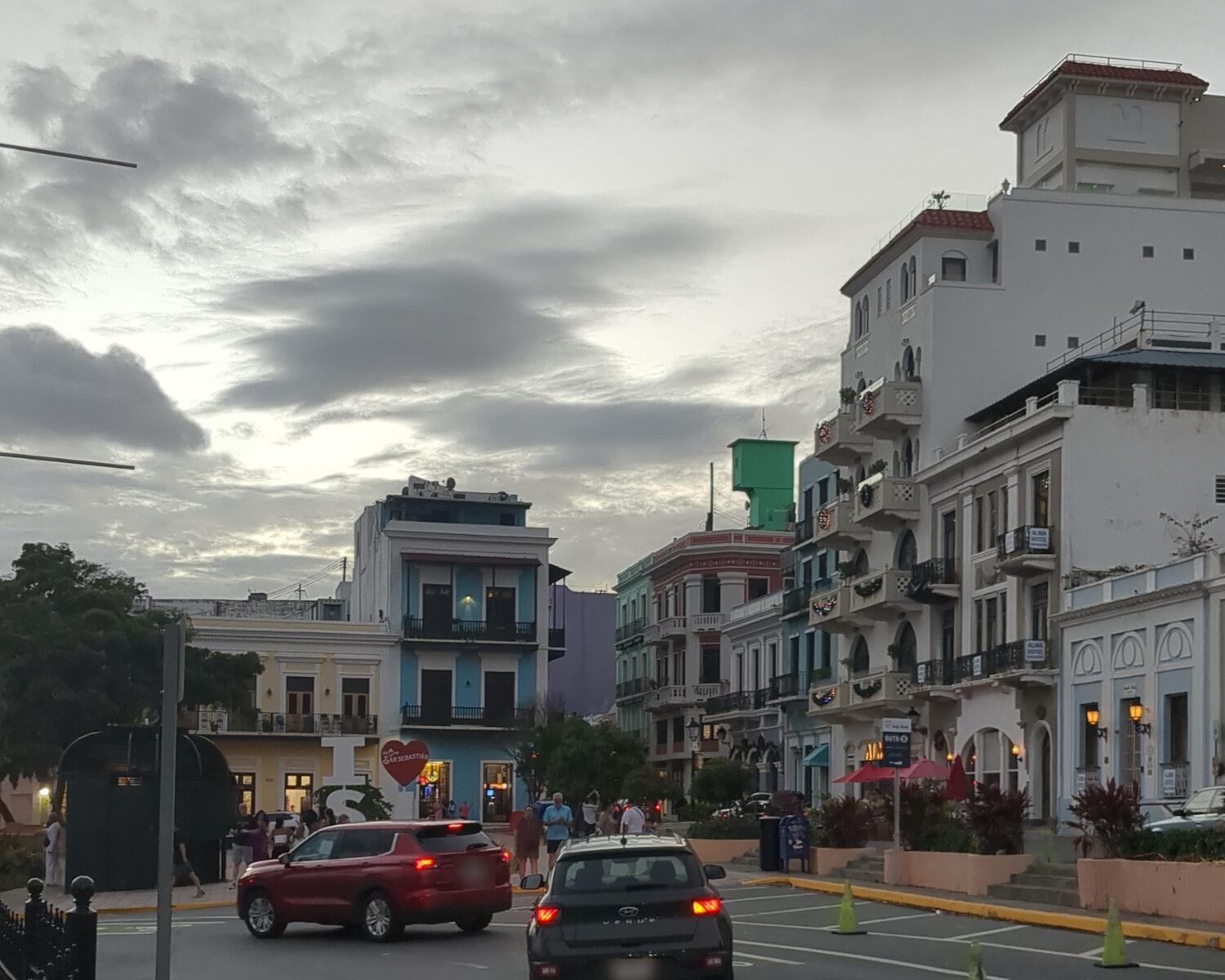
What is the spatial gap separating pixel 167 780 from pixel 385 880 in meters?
12.6

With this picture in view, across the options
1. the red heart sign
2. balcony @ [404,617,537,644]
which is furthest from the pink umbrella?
balcony @ [404,617,537,644]

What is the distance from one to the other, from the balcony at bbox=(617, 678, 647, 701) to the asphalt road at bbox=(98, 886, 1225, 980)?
5796 cm

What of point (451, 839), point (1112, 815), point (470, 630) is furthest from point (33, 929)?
point (470, 630)

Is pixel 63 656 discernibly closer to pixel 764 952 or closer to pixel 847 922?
pixel 847 922

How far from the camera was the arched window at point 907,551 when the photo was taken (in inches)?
2219

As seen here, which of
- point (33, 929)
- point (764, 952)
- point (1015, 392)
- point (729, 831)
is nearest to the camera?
point (33, 929)

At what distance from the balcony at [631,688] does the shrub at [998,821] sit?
5556cm

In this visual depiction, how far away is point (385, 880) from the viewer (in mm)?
25094

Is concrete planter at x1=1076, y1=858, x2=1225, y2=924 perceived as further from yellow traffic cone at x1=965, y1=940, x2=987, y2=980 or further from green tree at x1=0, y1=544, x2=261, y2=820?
green tree at x1=0, y1=544, x2=261, y2=820

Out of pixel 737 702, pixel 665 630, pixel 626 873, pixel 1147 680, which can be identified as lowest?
pixel 626 873

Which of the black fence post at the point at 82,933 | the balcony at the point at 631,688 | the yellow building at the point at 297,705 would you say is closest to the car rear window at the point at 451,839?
the black fence post at the point at 82,933

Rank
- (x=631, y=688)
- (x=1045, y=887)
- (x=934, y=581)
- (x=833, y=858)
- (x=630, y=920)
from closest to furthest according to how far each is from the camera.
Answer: (x=630, y=920) < (x=1045, y=887) < (x=833, y=858) < (x=934, y=581) < (x=631, y=688)

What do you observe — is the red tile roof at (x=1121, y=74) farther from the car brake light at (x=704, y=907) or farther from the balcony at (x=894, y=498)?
the car brake light at (x=704, y=907)

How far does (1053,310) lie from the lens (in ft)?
→ 180
